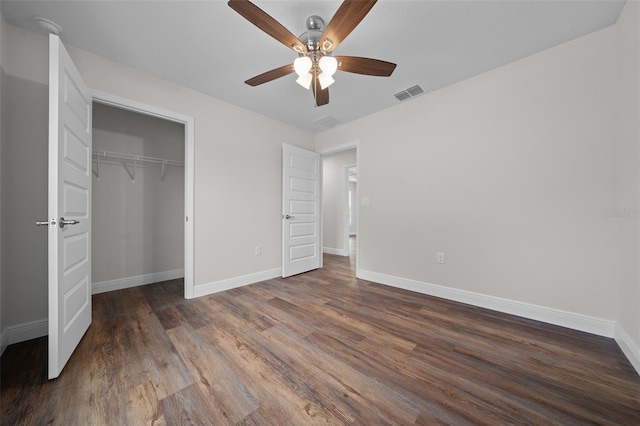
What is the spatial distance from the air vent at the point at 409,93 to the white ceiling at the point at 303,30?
0.10 m

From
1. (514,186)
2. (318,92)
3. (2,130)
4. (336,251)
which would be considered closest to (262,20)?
(318,92)

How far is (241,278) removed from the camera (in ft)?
10.1

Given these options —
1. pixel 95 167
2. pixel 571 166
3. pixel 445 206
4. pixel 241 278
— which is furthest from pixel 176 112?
pixel 571 166

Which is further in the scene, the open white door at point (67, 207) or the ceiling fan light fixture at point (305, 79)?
the ceiling fan light fixture at point (305, 79)

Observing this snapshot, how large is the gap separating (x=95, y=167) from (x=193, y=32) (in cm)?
222

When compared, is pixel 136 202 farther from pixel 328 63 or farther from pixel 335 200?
pixel 335 200

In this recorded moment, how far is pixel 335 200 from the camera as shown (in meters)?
5.65

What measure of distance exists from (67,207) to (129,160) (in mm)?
1867

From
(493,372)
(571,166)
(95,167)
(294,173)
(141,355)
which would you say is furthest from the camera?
(294,173)

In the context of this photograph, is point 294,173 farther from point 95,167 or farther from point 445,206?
point 95,167

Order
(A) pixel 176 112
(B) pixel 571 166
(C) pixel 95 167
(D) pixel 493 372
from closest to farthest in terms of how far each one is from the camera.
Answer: (D) pixel 493 372 < (B) pixel 571 166 < (A) pixel 176 112 < (C) pixel 95 167

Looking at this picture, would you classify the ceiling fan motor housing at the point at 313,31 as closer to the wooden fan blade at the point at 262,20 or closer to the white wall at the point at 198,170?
the wooden fan blade at the point at 262,20

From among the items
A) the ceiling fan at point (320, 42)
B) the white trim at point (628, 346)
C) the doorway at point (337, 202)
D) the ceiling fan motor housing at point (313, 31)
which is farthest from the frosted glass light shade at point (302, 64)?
the doorway at point (337, 202)

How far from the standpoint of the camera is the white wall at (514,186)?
1.85 m
